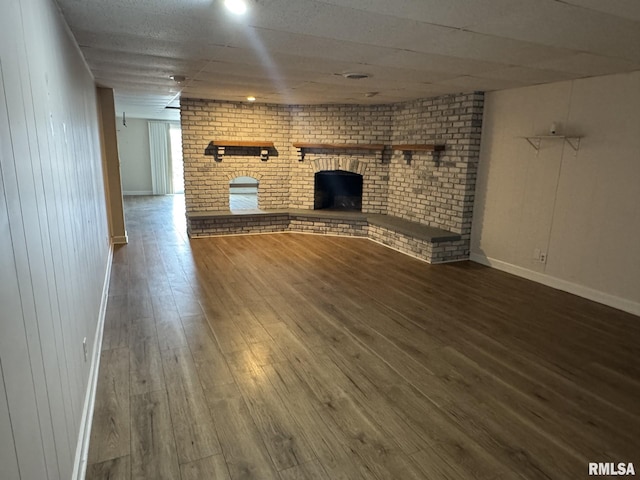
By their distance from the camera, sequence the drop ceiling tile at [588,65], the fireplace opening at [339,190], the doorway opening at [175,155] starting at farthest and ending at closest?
the doorway opening at [175,155]
the fireplace opening at [339,190]
the drop ceiling tile at [588,65]

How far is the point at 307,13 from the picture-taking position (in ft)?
7.06

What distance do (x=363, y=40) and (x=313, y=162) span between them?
13.7 ft

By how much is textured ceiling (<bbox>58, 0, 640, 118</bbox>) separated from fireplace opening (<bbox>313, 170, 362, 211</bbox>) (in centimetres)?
291

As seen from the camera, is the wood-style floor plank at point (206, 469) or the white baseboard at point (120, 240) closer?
the wood-style floor plank at point (206, 469)

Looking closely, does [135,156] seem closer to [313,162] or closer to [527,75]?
[313,162]

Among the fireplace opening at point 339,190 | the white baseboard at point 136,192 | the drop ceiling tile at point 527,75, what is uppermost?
the drop ceiling tile at point 527,75

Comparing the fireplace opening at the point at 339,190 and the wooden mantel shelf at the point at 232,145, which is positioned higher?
the wooden mantel shelf at the point at 232,145

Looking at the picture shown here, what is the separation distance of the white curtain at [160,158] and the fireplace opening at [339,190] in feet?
20.4

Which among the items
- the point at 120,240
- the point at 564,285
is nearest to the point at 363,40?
the point at 564,285

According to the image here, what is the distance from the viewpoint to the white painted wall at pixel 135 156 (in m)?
11.0

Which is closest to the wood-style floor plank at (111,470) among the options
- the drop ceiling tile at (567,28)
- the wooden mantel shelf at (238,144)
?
the drop ceiling tile at (567,28)

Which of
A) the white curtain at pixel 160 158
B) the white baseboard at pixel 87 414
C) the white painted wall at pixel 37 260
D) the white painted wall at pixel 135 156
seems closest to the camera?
the white painted wall at pixel 37 260

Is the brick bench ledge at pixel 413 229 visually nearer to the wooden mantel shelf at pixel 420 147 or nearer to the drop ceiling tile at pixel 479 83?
the wooden mantel shelf at pixel 420 147

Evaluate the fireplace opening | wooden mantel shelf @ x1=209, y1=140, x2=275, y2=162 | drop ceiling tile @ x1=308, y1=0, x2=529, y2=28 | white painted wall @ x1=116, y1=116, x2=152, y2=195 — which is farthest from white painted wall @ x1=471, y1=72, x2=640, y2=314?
white painted wall @ x1=116, y1=116, x2=152, y2=195
